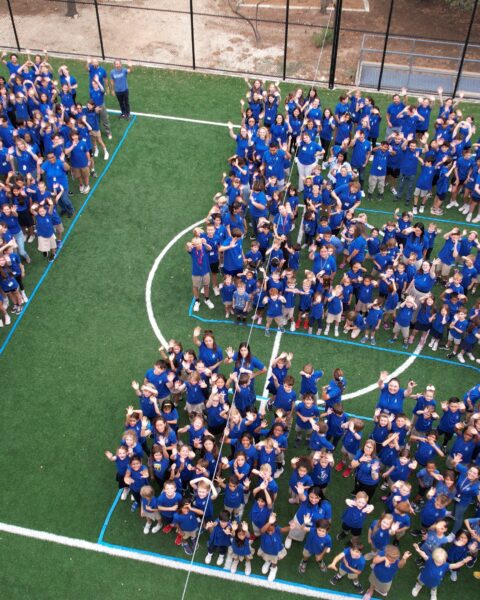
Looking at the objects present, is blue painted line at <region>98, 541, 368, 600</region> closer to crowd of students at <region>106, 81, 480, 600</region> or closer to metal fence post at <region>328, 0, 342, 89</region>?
crowd of students at <region>106, 81, 480, 600</region>

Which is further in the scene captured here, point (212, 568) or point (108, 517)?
point (108, 517)

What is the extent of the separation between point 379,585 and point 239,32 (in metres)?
21.7

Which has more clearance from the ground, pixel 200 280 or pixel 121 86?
pixel 121 86

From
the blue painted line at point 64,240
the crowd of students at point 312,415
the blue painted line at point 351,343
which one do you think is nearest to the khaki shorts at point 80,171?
the blue painted line at point 64,240

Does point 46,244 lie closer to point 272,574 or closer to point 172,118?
point 172,118

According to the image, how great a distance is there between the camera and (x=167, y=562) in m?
9.91

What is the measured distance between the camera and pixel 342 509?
34.4 ft

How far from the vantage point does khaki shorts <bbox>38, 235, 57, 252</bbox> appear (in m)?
14.2

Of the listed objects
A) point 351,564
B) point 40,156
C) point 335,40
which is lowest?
point 351,564

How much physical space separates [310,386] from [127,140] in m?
9.95

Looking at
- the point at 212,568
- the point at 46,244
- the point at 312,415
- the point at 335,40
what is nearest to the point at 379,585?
the point at 212,568

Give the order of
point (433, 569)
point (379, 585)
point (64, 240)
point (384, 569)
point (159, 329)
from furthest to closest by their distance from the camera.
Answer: point (64, 240) < point (159, 329) < point (379, 585) < point (433, 569) < point (384, 569)

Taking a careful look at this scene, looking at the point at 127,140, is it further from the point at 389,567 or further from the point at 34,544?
the point at 389,567

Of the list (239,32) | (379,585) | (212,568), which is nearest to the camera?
(379,585)
